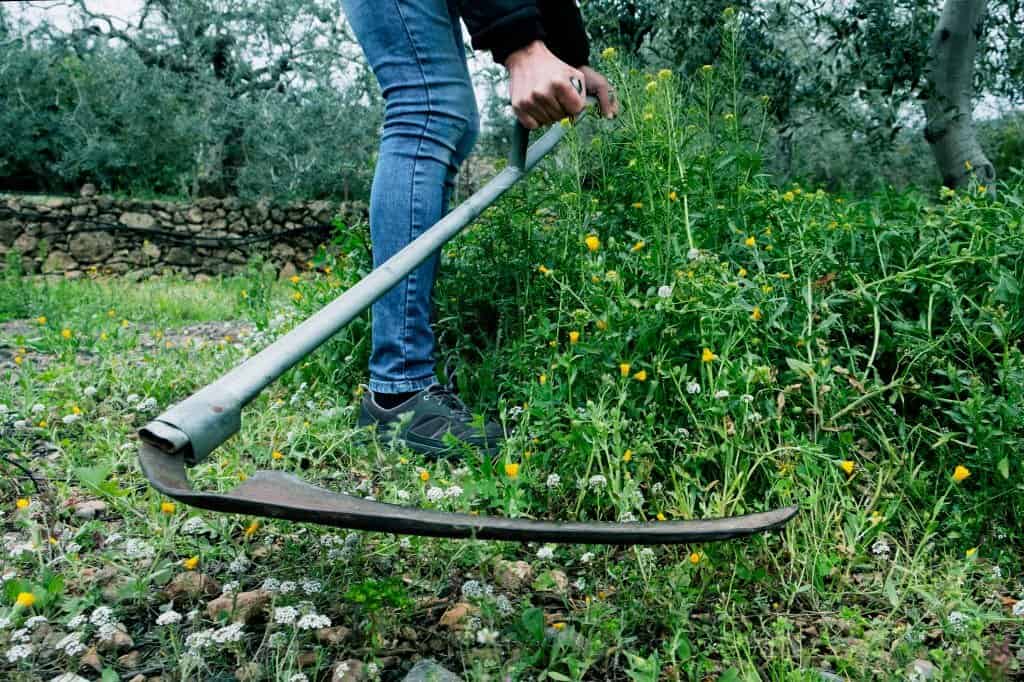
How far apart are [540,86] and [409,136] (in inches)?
18.3

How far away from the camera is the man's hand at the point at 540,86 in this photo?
5.79ft

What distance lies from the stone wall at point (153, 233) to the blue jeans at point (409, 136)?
7.35 meters

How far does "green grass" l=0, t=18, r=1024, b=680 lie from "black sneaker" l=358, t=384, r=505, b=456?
63 millimetres

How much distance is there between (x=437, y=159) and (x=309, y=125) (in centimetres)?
1002

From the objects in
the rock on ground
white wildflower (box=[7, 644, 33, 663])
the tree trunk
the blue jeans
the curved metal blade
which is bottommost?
the rock on ground

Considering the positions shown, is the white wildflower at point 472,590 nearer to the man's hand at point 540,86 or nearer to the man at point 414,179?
the man at point 414,179

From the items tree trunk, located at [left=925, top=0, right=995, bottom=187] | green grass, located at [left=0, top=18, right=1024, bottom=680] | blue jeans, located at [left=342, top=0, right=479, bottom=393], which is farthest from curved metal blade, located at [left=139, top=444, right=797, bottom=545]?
tree trunk, located at [left=925, top=0, right=995, bottom=187]

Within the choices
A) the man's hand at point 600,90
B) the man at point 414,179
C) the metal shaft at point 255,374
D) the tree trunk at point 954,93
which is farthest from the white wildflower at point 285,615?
the tree trunk at point 954,93

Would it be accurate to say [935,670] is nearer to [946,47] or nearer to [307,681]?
[307,681]

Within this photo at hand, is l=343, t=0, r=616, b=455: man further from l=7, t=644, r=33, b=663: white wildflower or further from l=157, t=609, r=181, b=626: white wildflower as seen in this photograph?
l=7, t=644, r=33, b=663: white wildflower

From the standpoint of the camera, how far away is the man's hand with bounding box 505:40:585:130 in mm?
1764

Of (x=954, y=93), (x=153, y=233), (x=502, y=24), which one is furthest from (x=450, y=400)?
(x=153, y=233)

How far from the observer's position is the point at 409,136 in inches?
81.6

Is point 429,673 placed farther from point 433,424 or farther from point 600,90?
point 600,90
